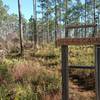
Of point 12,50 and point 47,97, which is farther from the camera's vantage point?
point 12,50

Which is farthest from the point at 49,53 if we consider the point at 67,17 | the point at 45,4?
the point at 45,4

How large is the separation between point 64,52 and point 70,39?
226 millimetres

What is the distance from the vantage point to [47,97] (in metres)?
6.52

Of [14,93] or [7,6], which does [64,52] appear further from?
[7,6]

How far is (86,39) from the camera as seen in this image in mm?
2660

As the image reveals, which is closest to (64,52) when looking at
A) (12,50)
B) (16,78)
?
(16,78)

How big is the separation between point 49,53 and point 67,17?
90.7 ft

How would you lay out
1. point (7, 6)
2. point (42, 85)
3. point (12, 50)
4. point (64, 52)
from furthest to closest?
point (7, 6) → point (12, 50) → point (42, 85) → point (64, 52)

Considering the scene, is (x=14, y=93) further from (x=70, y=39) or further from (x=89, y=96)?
(x=70, y=39)

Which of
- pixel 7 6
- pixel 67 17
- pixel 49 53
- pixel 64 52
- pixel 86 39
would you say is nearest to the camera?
pixel 86 39

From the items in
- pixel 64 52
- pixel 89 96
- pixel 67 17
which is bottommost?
pixel 89 96

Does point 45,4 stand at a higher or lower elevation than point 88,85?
higher

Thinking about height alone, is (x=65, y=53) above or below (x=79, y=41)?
below

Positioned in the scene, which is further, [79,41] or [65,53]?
[65,53]
